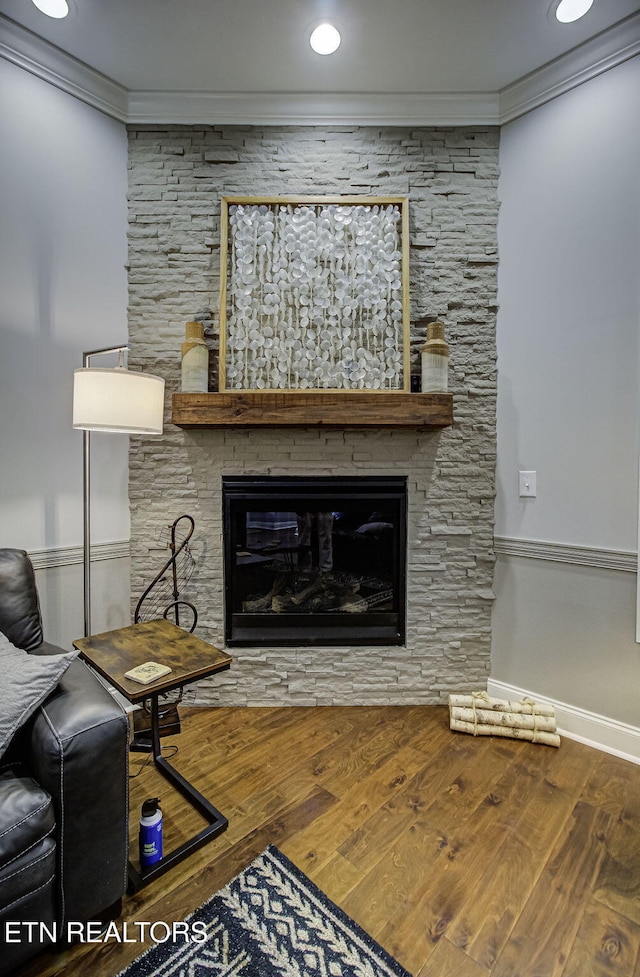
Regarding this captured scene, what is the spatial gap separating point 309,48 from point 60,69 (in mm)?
1154

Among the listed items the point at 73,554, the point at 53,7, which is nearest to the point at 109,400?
the point at 73,554

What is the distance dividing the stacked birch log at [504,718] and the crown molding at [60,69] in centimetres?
339

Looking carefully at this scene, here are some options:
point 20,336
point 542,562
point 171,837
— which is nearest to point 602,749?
point 542,562

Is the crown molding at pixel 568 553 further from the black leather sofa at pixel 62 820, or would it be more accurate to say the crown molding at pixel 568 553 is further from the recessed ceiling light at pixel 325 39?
the recessed ceiling light at pixel 325 39

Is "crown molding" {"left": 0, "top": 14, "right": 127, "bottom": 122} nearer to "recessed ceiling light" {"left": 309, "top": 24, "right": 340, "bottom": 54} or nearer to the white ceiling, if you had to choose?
the white ceiling

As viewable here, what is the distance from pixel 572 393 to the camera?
2082 mm

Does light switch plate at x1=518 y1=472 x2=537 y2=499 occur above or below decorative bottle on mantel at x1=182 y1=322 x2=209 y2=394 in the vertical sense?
below

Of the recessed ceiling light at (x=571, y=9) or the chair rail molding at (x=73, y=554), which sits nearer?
the recessed ceiling light at (x=571, y=9)

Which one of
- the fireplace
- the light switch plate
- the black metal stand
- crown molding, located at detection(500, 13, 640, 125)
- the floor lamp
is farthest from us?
the fireplace

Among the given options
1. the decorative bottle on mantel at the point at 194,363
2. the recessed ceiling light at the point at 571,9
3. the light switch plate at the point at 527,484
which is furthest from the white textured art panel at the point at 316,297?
the recessed ceiling light at the point at 571,9

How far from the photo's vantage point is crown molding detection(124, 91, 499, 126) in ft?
7.34

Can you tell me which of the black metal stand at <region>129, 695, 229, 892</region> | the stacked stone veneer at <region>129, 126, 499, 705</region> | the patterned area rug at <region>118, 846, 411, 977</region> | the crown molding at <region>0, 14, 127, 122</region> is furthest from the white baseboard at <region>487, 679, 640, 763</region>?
the crown molding at <region>0, 14, 127, 122</region>

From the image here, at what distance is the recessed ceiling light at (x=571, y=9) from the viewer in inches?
69.7

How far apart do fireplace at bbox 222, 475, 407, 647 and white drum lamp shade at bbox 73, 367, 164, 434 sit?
70cm
